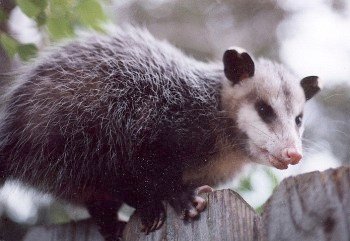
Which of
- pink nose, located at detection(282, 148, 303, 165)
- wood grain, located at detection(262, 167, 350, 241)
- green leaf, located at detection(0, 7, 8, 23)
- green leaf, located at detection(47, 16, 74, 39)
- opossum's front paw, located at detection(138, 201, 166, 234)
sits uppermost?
green leaf, located at detection(0, 7, 8, 23)

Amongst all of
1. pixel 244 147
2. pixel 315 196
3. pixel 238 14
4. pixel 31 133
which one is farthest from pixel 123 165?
pixel 238 14

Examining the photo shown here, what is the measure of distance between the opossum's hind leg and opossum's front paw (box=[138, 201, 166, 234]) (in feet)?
0.88

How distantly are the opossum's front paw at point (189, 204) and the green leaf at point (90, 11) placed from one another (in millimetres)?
777

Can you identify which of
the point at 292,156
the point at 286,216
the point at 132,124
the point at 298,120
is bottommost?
the point at 286,216

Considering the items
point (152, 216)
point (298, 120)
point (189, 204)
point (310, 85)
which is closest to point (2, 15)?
point (152, 216)

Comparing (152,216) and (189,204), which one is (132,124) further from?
(189,204)

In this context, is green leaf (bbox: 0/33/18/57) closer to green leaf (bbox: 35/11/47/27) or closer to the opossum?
green leaf (bbox: 35/11/47/27)

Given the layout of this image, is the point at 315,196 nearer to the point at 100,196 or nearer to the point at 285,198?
the point at 285,198

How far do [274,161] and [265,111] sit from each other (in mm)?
326

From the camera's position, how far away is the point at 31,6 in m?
2.18

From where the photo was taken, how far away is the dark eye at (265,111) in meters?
2.56

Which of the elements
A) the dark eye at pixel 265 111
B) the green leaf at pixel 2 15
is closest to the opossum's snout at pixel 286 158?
the dark eye at pixel 265 111

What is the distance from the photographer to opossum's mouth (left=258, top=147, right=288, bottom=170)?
7.61 feet

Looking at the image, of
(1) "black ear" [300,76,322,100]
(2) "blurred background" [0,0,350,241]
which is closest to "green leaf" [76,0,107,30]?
(2) "blurred background" [0,0,350,241]
